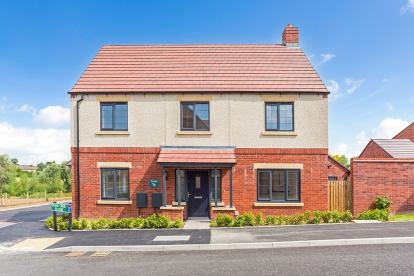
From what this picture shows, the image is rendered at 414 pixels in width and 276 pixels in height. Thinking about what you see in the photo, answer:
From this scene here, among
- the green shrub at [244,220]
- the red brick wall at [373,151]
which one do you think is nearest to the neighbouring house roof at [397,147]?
the red brick wall at [373,151]

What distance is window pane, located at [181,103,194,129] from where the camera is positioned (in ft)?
49.1

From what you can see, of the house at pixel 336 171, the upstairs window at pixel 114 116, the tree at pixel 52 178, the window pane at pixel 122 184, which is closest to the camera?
the window pane at pixel 122 184

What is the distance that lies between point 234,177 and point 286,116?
12.4 feet

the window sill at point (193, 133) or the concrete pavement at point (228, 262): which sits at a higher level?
the window sill at point (193, 133)

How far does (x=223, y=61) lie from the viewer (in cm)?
1664

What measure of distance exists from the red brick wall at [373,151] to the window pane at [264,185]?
11.1 metres

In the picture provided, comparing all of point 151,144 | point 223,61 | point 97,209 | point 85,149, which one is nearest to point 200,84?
point 223,61

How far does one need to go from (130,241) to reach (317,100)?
33.4 ft

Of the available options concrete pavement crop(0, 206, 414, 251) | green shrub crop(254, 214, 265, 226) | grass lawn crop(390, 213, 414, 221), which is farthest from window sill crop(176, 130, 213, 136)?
grass lawn crop(390, 213, 414, 221)

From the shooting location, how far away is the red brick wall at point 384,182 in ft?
48.3

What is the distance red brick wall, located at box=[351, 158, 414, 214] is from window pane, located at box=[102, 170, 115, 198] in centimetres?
1128

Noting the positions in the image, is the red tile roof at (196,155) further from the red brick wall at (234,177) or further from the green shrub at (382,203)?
the green shrub at (382,203)

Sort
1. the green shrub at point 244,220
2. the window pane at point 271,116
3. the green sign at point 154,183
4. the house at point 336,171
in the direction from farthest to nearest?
1. the house at point 336,171
2. the window pane at point 271,116
3. the green sign at point 154,183
4. the green shrub at point 244,220

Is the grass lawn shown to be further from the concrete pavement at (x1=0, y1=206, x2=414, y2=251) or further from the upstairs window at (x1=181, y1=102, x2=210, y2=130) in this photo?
the upstairs window at (x1=181, y1=102, x2=210, y2=130)
